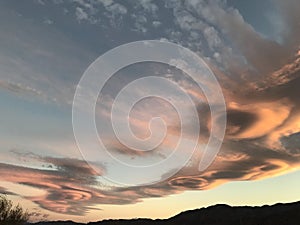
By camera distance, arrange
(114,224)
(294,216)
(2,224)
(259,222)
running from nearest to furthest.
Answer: (2,224) → (114,224) → (294,216) → (259,222)

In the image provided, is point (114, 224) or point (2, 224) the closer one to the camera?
point (2, 224)

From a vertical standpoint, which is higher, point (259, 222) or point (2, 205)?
point (259, 222)

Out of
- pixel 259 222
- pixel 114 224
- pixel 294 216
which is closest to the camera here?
pixel 114 224

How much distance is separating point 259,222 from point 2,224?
14736cm

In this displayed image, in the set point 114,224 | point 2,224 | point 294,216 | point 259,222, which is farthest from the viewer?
point 259,222

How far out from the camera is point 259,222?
558 ft

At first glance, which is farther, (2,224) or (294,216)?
(294,216)

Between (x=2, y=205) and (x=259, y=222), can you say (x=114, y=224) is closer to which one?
(x=2, y=205)

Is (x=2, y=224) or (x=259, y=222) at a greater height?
(x=259, y=222)

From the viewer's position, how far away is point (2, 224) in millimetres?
44469

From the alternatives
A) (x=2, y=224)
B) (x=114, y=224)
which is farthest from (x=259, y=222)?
(x=2, y=224)

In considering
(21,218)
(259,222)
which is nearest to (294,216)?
(259,222)

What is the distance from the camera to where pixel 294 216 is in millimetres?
150375

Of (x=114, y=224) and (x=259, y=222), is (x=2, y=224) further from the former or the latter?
(x=259, y=222)
